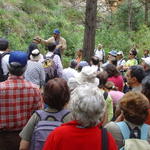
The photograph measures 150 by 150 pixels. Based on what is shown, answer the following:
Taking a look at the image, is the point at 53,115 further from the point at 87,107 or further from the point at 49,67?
the point at 49,67

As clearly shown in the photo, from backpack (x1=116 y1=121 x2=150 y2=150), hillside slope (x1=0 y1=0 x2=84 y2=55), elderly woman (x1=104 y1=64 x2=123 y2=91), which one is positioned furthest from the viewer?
hillside slope (x1=0 y1=0 x2=84 y2=55)

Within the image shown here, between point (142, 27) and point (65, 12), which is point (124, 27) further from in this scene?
point (65, 12)

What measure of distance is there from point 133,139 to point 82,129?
0.59 metres

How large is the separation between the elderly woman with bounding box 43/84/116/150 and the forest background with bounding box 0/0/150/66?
41.0 feet

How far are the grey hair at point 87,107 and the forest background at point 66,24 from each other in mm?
12465

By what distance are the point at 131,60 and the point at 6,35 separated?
27.7 ft

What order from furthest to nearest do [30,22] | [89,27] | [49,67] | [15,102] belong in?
[30,22] → [89,27] → [49,67] → [15,102]

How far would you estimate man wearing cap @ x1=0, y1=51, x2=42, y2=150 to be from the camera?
4.09 m

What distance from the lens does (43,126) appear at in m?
3.39

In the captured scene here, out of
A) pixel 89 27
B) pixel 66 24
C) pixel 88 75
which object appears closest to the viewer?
pixel 88 75

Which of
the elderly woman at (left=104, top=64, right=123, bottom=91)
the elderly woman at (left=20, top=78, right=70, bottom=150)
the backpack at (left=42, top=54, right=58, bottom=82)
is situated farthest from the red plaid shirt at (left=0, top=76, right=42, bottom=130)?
the backpack at (left=42, top=54, right=58, bottom=82)

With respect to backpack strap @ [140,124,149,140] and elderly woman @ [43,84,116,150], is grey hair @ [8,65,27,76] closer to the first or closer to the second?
elderly woman @ [43,84,116,150]

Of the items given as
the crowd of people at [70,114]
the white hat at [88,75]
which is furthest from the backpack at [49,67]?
the white hat at [88,75]

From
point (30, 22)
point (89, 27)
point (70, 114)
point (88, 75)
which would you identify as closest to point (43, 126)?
point (70, 114)
